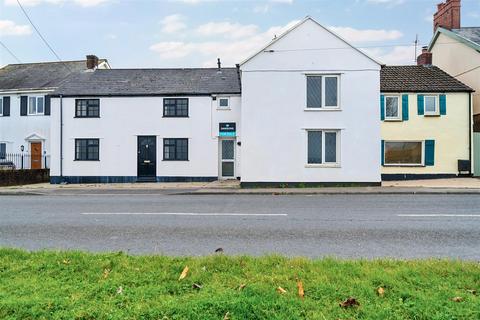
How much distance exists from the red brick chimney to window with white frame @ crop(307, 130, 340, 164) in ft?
50.6

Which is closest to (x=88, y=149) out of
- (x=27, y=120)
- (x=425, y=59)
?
(x=27, y=120)

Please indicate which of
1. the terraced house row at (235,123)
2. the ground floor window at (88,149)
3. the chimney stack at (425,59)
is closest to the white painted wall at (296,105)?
the terraced house row at (235,123)

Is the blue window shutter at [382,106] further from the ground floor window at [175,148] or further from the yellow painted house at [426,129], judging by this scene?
the ground floor window at [175,148]

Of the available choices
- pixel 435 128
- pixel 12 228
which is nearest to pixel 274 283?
pixel 12 228

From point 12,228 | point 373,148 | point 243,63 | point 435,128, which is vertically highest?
point 243,63

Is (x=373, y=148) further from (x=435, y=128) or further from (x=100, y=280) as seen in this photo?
(x=100, y=280)

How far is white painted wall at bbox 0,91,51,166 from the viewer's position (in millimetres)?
28109

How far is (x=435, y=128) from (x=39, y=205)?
2116 cm

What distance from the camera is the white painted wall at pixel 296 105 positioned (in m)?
17.9

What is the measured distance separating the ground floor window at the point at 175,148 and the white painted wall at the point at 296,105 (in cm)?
555

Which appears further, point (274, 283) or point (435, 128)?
point (435, 128)

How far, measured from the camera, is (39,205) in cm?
1230

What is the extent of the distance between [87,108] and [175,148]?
6.09 metres

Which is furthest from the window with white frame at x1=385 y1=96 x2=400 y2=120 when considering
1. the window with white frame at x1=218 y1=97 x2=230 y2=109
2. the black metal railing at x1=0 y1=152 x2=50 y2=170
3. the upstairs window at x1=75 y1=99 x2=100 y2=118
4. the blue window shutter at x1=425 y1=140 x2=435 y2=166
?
the black metal railing at x1=0 y1=152 x2=50 y2=170
